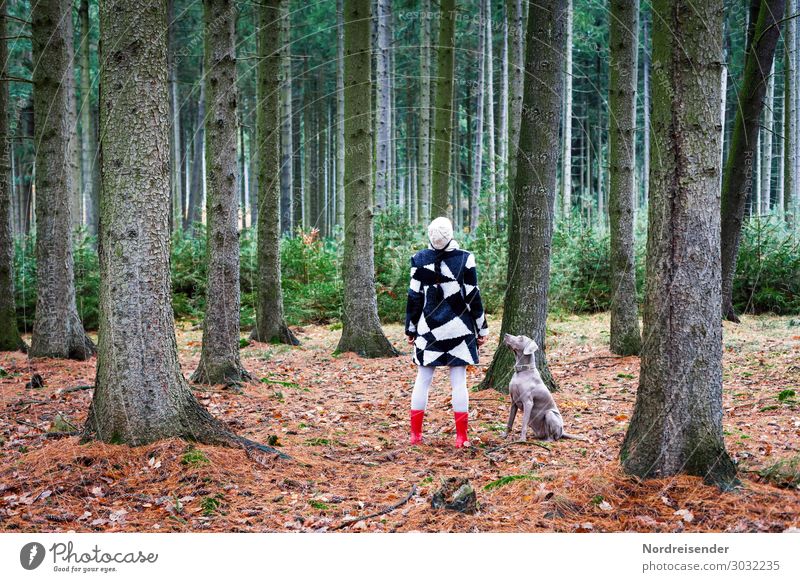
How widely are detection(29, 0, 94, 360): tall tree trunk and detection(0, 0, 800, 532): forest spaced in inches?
1.3

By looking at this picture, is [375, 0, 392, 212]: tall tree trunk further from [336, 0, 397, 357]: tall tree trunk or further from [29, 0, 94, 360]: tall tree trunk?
[29, 0, 94, 360]: tall tree trunk

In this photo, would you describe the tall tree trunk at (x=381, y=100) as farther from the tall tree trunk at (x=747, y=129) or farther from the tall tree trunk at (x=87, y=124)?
the tall tree trunk at (x=747, y=129)

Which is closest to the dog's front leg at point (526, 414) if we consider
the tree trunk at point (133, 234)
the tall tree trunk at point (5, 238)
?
the tree trunk at point (133, 234)

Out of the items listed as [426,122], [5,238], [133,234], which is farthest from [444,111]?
[133,234]

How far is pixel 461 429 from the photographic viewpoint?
20.0ft

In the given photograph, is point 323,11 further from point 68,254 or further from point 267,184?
point 68,254

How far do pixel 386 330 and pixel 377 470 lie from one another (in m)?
8.98

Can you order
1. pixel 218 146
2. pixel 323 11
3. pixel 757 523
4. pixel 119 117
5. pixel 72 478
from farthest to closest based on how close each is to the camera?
pixel 323 11
pixel 218 146
pixel 119 117
pixel 72 478
pixel 757 523

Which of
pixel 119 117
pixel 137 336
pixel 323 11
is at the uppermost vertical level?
pixel 323 11

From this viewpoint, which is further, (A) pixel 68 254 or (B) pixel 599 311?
(B) pixel 599 311

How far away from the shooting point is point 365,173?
10930 millimetres

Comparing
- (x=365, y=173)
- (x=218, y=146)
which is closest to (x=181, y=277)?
(x=365, y=173)

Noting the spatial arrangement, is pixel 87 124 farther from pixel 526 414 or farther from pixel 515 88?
pixel 526 414
